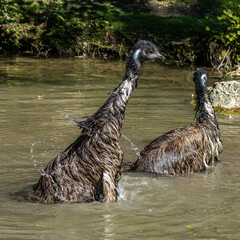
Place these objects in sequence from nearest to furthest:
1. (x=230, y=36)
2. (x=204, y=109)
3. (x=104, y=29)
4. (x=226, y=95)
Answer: (x=204, y=109) → (x=226, y=95) → (x=230, y=36) → (x=104, y=29)

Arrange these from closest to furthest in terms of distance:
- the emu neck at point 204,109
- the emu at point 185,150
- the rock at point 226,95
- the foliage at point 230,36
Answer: the emu at point 185,150 < the emu neck at point 204,109 < the rock at point 226,95 < the foliage at point 230,36

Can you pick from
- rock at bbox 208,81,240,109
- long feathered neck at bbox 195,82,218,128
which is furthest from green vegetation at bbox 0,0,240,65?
long feathered neck at bbox 195,82,218,128

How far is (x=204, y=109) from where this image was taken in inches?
330

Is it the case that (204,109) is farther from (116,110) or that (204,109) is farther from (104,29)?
(104,29)

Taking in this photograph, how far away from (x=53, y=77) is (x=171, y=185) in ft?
30.7

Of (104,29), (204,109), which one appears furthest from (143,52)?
(104,29)

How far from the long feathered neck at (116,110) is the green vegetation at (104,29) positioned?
12578 millimetres

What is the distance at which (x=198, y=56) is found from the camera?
18812 millimetres

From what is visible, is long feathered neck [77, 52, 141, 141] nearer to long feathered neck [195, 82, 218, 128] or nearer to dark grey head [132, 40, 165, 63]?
dark grey head [132, 40, 165, 63]

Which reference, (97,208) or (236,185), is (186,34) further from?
(97,208)

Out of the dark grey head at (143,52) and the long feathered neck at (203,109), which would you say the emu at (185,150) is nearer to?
the long feathered neck at (203,109)

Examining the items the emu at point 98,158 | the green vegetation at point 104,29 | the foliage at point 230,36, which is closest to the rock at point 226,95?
the foliage at point 230,36

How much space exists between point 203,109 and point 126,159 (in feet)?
4.68

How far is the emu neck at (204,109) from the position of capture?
8262mm
